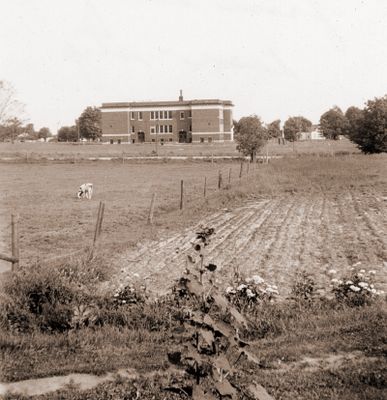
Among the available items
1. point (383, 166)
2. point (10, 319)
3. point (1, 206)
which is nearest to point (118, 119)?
point (383, 166)

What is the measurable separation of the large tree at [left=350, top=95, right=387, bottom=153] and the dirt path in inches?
1182

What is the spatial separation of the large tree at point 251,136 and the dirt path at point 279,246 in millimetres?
31301

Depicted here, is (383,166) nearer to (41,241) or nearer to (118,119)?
(41,241)

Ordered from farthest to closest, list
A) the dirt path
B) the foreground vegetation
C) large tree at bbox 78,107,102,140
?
large tree at bbox 78,107,102,140 → the dirt path → the foreground vegetation

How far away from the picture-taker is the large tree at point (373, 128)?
48094 mm

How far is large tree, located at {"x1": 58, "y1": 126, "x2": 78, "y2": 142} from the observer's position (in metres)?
151

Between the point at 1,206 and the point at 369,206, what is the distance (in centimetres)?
1541

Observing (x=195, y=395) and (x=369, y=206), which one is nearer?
(x=195, y=395)

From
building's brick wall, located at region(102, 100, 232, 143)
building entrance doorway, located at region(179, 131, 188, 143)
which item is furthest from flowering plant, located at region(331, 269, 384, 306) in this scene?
building entrance doorway, located at region(179, 131, 188, 143)

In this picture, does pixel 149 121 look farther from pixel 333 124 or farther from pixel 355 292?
pixel 355 292

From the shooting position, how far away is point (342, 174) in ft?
105

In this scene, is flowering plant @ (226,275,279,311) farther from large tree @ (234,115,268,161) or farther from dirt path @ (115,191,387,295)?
large tree @ (234,115,268,161)

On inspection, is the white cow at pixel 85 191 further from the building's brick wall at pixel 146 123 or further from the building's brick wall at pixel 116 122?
the building's brick wall at pixel 116 122

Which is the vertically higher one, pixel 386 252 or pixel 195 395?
pixel 195 395
